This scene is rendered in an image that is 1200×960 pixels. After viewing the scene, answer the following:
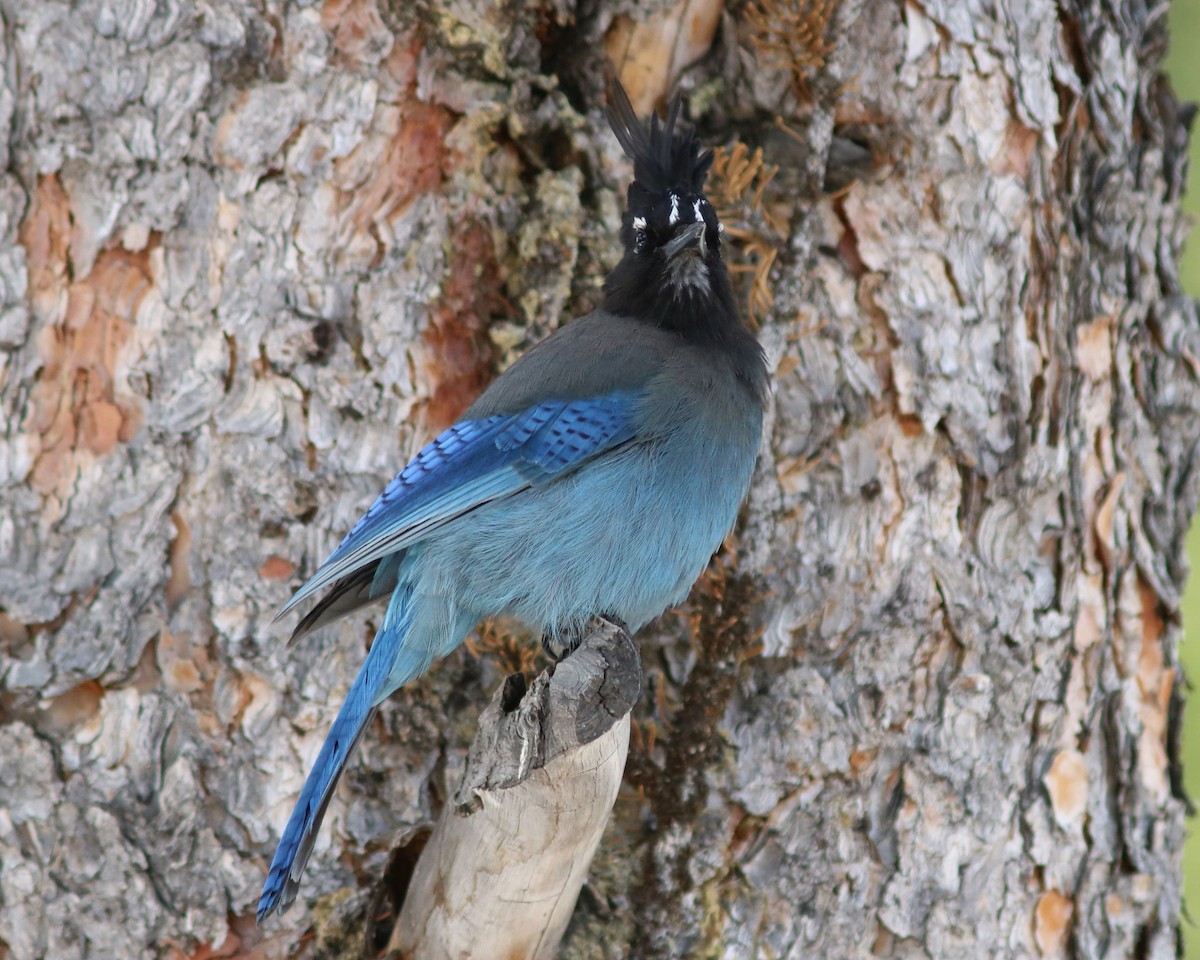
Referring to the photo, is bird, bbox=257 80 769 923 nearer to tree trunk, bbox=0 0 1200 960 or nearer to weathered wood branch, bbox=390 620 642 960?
tree trunk, bbox=0 0 1200 960

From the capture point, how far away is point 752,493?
8.83 feet

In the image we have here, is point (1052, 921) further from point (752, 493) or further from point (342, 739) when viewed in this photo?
point (342, 739)

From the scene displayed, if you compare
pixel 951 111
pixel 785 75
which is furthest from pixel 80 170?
pixel 951 111

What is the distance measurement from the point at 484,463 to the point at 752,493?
592 mm

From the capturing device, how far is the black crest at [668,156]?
2523 millimetres

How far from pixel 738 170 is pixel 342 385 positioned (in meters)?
0.96

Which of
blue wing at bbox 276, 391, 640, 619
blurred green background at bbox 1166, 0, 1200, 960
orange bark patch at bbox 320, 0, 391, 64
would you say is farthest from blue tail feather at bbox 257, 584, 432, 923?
blurred green background at bbox 1166, 0, 1200, 960

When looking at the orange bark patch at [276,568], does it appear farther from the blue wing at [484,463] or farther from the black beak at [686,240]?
the black beak at [686,240]

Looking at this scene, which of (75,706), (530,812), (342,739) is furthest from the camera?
(75,706)

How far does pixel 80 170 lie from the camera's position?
7.99ft

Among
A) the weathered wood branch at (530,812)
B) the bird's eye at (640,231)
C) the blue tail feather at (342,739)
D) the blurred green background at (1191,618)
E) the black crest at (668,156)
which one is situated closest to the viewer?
the weathered wood branch at (530,812)

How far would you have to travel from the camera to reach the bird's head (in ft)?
8.31

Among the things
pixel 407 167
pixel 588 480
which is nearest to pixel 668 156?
pixel 407 167

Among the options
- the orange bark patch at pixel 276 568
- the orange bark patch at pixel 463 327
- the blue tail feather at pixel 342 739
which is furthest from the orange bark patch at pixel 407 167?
the blue tail feather at pixel 342 739
